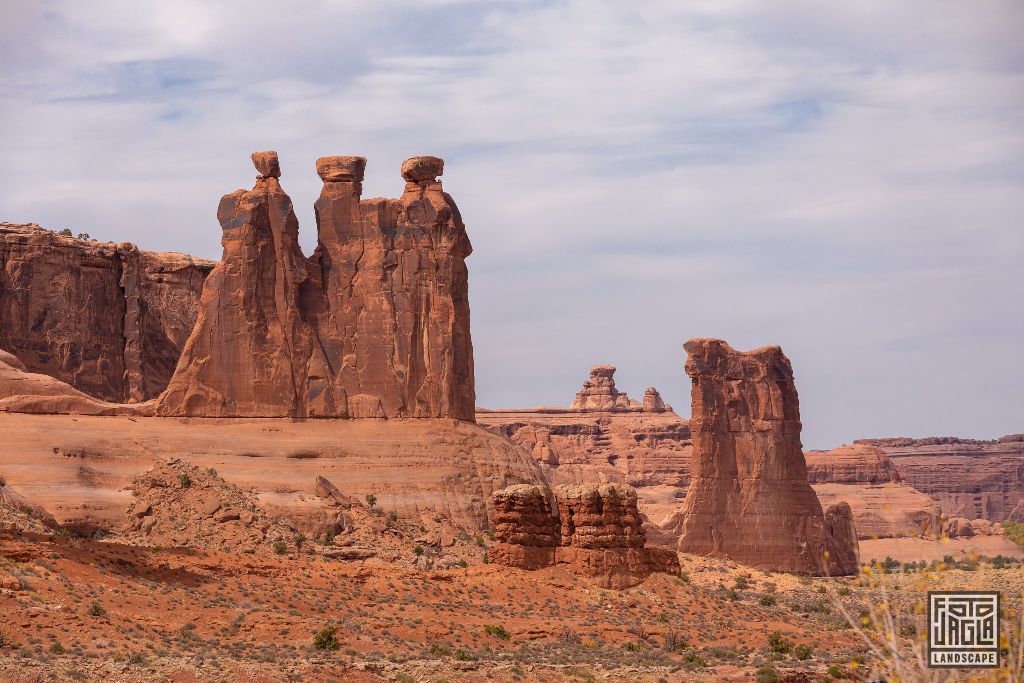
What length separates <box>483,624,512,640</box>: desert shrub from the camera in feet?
163

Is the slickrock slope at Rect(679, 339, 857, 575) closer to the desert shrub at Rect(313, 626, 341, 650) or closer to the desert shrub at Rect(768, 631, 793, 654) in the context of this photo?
the desert shrub at Rect(768, 631, 793, 654)

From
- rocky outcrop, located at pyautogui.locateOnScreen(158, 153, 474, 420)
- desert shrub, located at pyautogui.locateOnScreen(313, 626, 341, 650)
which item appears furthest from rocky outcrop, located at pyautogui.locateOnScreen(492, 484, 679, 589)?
rocky outcrop, located at pyautogui.locateOnScreen(158, 153, 474, 420)

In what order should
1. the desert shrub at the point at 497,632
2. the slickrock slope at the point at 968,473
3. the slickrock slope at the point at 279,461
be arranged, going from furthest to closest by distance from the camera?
the slickrock slope at the point at 968,473 → the slickrock slope at the point at 279,461 → the desert shrub at the point at 497,632

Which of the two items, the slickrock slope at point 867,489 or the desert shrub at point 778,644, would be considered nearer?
the desert shrub at point 778,644

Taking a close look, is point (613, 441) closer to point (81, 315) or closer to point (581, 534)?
point (81, 315)

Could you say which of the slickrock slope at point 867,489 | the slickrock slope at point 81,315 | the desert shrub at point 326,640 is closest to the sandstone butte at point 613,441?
the slickrock slope at point 867,489

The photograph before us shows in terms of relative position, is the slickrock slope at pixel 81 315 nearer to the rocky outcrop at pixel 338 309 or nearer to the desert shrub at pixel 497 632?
the rocky outcrop at pixel 338 309

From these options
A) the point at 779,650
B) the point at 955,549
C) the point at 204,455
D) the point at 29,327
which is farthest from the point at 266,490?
the point at 955,549

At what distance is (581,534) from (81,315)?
185 ft

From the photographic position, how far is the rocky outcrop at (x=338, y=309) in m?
82.5

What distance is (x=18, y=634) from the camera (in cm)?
4153

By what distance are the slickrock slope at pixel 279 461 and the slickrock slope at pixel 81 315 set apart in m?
26.7

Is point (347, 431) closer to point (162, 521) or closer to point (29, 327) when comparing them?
point (162, 521)

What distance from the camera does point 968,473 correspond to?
19000cm
